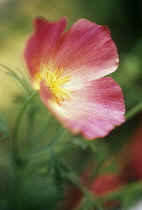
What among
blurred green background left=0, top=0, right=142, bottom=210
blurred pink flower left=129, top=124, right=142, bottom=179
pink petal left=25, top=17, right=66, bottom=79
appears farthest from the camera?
blurred green background left=0, top=0, right=142, bottom=210

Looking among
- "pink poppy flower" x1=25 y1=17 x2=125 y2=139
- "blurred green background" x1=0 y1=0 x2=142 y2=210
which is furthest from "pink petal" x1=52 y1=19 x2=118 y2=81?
"blurred green background" x1=0 y1=0 x2=142 y2=210

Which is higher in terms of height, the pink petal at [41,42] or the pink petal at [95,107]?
the pink petal at [41,42]

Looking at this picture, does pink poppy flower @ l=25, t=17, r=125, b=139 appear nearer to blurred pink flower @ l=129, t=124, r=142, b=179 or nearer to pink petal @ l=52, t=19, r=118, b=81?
pink petal @ l=52, t=19, r=118, b=81

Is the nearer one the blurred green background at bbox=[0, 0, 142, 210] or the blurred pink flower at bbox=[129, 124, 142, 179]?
the blurred pink flower at bbox=[129, 124, 142, 179]

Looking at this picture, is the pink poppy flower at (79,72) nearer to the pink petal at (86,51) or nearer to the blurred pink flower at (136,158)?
the pink petal at (86,51)

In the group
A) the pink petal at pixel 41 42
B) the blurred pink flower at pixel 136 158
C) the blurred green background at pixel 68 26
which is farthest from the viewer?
the blurred green background at pixel 68 26

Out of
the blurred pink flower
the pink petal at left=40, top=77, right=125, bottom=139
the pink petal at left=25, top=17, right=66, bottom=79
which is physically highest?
the pink petal at left=25, top=17, right=66, bottom=79

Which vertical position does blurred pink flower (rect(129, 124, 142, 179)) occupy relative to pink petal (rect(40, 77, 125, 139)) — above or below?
below

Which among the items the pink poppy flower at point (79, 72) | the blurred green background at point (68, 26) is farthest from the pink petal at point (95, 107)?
the blurred green background at point (68, 26)
